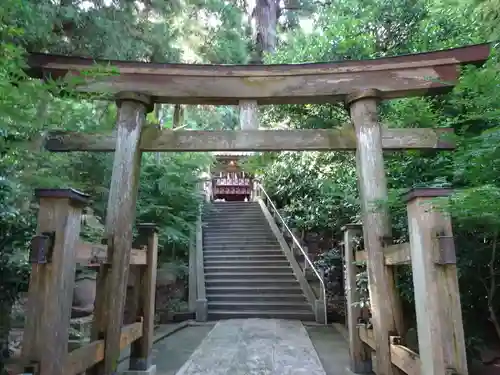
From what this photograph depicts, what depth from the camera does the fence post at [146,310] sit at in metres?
4.08

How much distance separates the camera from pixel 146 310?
4.25 meters

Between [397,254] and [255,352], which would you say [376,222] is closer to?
[397,254]

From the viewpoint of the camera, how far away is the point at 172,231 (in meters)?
7.15

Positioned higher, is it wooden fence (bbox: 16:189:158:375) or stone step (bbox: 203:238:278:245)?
stone step (bbox: 203:238:278:245)

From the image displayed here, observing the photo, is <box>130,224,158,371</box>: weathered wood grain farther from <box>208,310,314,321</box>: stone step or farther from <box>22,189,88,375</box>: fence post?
<box>208,310,314,321</box>: stone step

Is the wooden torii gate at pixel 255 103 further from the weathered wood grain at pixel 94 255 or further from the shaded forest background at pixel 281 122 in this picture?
the shaded forest background at pixel 281 122

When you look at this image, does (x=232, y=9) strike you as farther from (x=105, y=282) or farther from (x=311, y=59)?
(x=105, y=282)

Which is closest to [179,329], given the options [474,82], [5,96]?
[5,96]

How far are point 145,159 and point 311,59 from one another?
3.74 m

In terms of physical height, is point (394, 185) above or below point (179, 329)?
above

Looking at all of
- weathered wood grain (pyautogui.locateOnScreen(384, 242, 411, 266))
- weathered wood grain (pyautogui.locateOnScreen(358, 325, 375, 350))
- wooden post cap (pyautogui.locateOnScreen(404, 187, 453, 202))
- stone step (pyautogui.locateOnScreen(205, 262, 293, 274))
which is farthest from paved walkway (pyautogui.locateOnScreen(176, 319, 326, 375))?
Result: wooden post cap (pyautogui.locateOnScreen(404, 187, 453, 202))

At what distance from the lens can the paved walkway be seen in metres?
4.20

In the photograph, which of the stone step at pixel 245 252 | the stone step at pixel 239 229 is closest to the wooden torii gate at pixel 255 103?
the stone step at pixel 245 252

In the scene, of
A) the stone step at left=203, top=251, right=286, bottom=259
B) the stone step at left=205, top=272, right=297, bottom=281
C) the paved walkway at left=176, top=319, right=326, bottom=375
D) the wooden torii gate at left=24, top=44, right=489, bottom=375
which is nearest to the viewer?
the wooden torii gate at left=24, top=44, right=489, bottom=375
